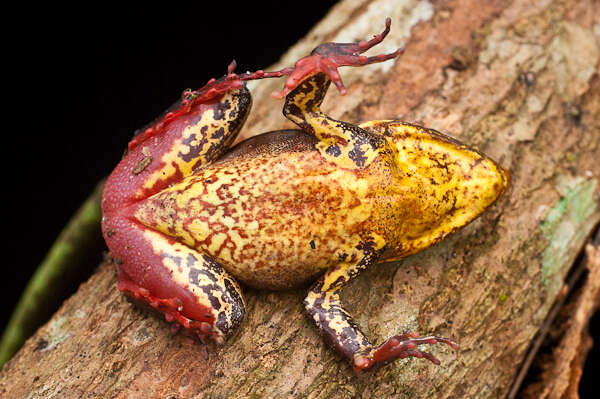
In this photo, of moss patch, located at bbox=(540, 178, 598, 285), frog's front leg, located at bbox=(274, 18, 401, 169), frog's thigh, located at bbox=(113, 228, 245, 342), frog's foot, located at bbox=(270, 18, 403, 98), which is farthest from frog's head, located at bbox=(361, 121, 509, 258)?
frog's thigh, located at bbox=(113, 228, 245, 342)

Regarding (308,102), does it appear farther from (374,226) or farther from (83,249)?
(83,249)

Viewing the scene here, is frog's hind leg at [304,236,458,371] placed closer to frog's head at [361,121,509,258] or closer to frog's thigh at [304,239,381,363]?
frog's thigh at [304,239,381,363]

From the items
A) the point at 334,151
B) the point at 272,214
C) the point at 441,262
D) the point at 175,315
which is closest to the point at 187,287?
the point at 175,315

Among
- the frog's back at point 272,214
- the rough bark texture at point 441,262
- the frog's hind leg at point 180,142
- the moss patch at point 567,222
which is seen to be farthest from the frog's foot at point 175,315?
the moss patch at point 567,222

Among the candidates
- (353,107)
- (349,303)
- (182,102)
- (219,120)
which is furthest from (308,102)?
(349,303)

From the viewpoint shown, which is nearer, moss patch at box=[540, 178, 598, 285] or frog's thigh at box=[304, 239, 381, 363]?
frog's thigh at box=[304, 239, 381, 363]

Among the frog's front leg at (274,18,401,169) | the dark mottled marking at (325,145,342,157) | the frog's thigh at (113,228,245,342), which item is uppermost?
the frog's front leg at (274,18,401,169)

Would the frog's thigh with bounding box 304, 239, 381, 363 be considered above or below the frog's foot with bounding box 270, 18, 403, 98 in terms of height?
below
